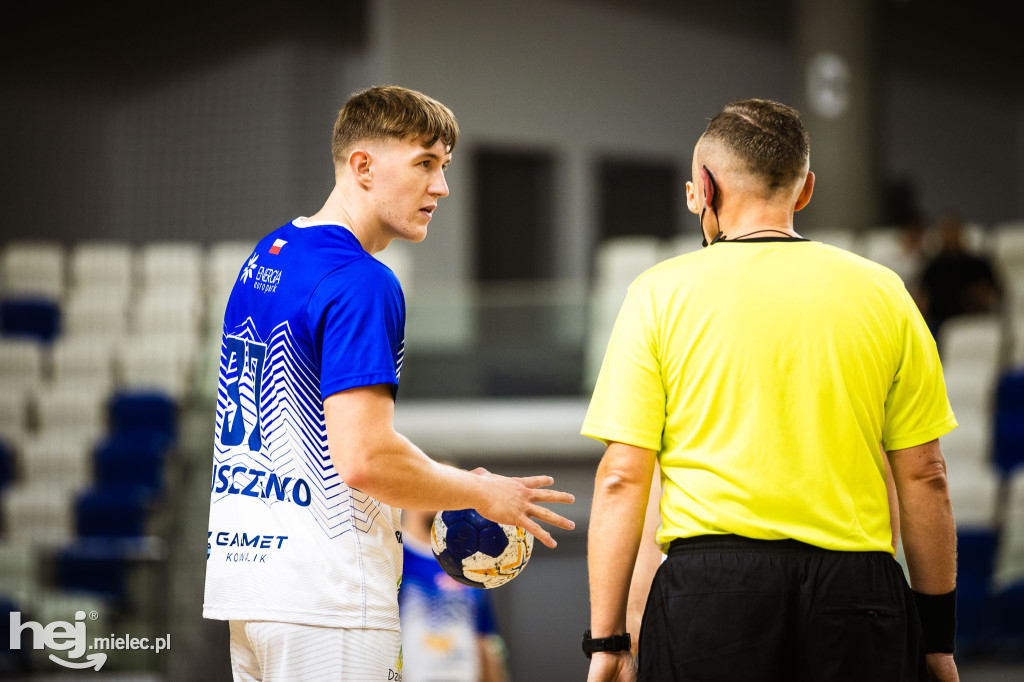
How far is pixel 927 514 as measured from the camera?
2.18m

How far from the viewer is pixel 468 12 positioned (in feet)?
43.3

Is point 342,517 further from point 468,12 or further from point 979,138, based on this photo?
point 979,138

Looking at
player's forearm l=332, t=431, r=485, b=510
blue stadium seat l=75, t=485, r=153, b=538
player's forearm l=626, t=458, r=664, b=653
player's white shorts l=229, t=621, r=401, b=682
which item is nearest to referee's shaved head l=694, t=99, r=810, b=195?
player's forearm l=626, t=458, r=664, b=653

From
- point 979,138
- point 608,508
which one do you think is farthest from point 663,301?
point 979,138

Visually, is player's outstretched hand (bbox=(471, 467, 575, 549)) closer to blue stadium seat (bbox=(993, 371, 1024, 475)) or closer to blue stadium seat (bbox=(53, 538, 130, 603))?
blue stadium seat (bbox=(53, 538, 130, 603))

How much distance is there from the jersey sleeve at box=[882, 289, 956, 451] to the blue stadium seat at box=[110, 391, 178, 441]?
23.1 feet

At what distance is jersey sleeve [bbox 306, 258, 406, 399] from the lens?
1.93 m

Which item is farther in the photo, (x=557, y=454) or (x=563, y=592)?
(x=557, y=454)

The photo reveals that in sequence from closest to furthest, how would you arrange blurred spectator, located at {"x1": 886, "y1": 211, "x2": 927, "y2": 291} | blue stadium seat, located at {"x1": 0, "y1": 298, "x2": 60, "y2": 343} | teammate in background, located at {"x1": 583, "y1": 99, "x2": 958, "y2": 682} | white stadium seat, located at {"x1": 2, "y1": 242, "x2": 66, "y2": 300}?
teammate in background, located at {"x1": 583, "y1": 99, "x2": 958, "y2": 682}, blurred spectator, located at {"x1": 886, "y1": 211, "x2": 927, "y2": 291}, blue stadium seat, located at {"x1": 0, "y1": 298, "x2": 60, "y2": 343}, white stadium seat, located at {"x1": 2, "y1": 242, "x2": 66, "y2": 300}

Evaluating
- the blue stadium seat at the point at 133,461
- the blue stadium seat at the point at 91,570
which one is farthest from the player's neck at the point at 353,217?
the blue stadium seat at the point at 133,461

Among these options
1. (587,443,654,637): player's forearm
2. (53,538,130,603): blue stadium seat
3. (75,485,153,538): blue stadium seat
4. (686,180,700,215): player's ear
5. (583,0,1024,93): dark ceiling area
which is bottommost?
(75,485,153,538): blue stadium seat

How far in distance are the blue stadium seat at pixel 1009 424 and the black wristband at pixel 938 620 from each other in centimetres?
590

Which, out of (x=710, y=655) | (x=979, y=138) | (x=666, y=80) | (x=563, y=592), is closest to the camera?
(x=710, y=655)

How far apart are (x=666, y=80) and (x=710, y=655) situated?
42.5 feet
